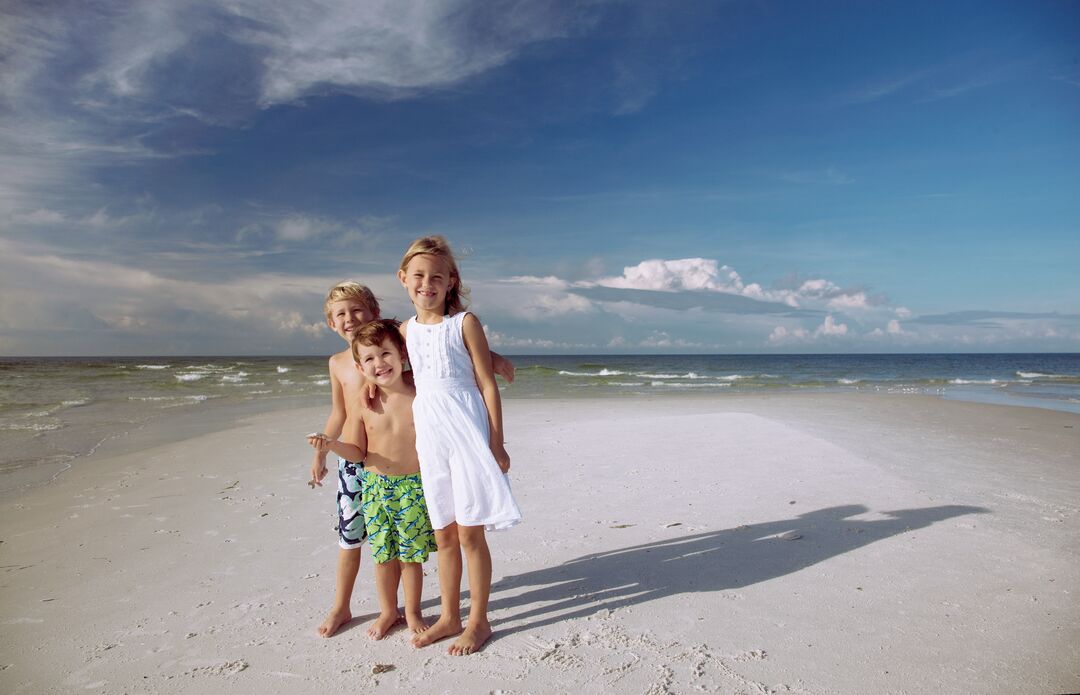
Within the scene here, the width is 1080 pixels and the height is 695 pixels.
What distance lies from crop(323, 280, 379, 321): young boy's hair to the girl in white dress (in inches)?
18.9

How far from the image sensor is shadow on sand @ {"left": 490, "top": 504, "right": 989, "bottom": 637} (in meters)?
3.60

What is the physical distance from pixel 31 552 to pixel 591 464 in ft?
16.0

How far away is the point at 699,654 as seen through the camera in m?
2.95

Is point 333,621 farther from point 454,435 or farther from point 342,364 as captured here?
point 342,364

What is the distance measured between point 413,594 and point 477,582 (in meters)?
0.34

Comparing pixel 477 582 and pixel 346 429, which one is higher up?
pixel 346 429

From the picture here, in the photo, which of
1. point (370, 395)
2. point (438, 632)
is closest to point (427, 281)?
point (370, 395)

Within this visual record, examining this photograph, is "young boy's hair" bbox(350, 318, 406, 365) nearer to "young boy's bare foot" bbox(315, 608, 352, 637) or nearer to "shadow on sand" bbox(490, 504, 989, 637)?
"young boy's bare foot" bbox(315, 608, 352, 637)

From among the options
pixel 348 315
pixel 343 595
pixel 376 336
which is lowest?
pixel 343 595

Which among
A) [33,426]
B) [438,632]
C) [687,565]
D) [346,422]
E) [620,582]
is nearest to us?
[438,632]

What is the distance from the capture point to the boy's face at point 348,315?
3.52 m

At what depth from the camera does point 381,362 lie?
3.20 metres

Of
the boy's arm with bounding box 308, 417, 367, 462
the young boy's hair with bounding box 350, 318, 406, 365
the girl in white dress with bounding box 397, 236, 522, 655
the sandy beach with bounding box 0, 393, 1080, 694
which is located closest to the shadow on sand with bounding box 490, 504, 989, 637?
the sandy beach with bounding box 0, 393, 1080, 694

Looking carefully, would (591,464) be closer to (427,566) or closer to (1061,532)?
(427,566)
